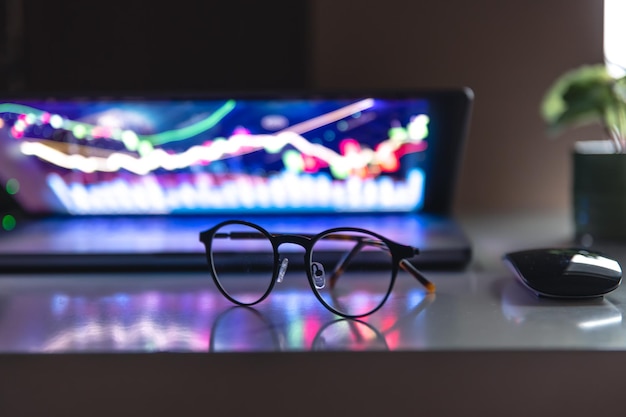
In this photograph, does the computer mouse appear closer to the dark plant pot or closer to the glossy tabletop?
the glossy tabletop

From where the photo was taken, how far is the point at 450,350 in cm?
45

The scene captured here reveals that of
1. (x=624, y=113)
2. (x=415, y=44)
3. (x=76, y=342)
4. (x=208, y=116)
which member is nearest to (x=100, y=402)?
(x=76, y=342)

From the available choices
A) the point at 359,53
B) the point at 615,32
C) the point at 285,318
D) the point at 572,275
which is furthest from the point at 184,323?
the point at 615,32

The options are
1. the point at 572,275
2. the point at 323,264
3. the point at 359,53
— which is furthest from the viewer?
the point at 359,53

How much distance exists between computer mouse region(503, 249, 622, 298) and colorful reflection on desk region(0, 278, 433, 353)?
0.09 metres

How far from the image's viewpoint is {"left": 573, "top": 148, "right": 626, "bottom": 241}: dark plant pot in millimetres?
864

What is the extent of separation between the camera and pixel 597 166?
0.87 meters

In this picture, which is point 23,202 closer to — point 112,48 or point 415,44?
point 112,48

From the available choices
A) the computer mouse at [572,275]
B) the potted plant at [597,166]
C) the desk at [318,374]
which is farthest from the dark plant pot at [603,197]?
the desk at [318,374]

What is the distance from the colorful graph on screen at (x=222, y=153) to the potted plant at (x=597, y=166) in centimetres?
20

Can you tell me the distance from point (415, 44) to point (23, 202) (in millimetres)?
652

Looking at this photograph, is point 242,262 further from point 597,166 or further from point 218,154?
point 597,166

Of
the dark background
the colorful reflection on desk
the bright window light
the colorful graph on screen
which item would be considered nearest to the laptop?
the colorful graph on screen

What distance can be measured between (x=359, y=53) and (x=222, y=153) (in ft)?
1.28
